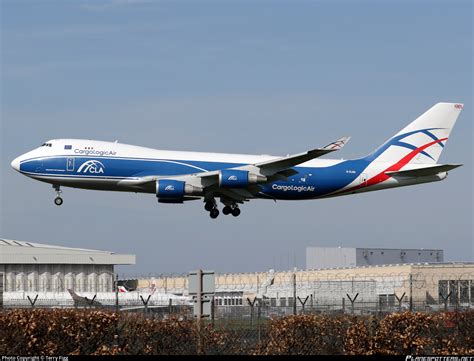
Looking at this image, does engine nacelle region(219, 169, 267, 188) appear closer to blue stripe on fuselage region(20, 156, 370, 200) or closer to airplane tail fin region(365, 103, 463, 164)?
blue stripe on fuselage region(20, 156, 370, 200)

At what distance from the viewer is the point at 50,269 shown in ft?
282

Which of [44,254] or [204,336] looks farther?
[44,254]

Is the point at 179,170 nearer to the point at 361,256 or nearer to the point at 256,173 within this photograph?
the point at 256,173

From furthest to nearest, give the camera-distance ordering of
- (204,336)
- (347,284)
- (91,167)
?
(347,284) → (91,167) → (204,336)

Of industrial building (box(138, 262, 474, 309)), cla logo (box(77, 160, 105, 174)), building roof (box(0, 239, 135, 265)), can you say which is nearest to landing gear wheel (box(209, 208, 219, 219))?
cla logo (box(77, 160, 105, 174))

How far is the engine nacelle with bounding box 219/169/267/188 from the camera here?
52.2 m

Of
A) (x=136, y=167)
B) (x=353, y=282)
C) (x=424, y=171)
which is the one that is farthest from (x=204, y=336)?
(x=353, y=282)

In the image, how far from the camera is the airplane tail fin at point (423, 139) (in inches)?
2366

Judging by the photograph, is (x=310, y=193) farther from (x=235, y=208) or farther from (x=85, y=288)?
(x=85, y=288)

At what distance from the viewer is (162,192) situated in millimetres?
51562

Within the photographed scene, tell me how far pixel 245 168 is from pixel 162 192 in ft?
17.2

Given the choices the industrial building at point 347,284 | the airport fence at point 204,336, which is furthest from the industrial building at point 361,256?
the airport fence at point 204,336

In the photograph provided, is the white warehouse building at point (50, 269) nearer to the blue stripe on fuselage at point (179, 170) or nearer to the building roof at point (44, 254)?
the building roof at point (44, 254)

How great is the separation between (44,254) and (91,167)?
121 feet
